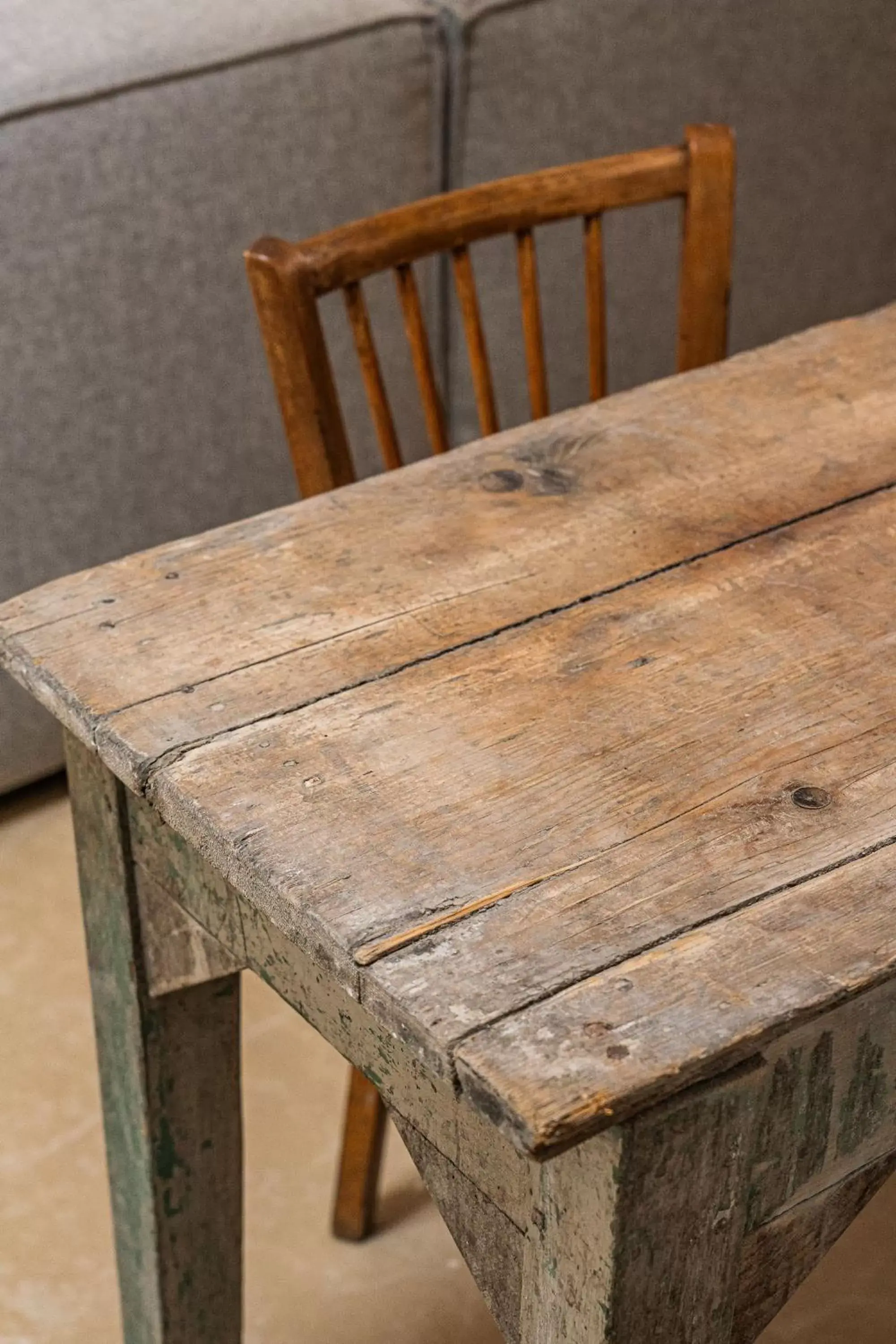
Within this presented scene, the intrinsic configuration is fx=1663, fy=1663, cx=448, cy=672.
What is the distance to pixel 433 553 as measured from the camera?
919mm

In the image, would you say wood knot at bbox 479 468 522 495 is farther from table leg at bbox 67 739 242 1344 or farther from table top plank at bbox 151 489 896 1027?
table leg at bbox 67 739 242 1344

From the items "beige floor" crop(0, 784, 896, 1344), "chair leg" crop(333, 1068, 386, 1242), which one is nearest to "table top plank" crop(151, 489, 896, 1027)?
"chair leg" crop(333, 1068, 386, 1242)

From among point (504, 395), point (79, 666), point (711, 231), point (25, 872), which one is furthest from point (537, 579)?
point (504, 395)

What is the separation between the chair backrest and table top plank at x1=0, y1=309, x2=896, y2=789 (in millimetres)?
160

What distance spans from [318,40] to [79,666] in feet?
3.81

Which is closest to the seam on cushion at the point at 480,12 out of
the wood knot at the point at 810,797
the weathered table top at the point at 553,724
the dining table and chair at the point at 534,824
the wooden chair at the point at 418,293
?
the wooden chair at the point at 418,293

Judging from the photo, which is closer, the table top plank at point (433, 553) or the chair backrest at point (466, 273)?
the table top plank at point (433, 553)

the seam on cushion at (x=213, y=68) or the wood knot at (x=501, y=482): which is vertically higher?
the seam on cushion at (x=213, y=68)

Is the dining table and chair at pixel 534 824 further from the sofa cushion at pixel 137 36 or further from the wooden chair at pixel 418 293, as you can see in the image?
the sofa cushion at pixel 137 36

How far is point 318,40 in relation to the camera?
177cm

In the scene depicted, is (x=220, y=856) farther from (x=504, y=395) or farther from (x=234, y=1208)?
(x=504, y=395)

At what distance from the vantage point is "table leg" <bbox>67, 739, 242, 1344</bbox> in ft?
2.99

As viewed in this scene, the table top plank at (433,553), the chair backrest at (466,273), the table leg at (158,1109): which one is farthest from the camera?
the chair backrest at (466,273)

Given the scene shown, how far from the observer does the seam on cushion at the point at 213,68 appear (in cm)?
160
